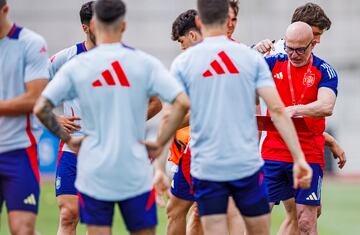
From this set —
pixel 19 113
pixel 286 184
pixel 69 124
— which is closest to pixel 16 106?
pixel 19 113

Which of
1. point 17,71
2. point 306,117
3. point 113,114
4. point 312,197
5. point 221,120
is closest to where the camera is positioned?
point 113,114

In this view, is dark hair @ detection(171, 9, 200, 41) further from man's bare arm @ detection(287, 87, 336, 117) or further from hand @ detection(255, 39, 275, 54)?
man's bare arm @ detection(287, 87, 336, 117)

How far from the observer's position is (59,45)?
31.5m

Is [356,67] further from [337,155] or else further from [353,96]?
[337,155]

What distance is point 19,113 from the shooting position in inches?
320

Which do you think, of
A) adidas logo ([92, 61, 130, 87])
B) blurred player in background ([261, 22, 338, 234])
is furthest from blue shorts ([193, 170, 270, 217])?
blurred player in background ([261, 22, 338, 234])

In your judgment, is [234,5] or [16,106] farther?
[234,5]

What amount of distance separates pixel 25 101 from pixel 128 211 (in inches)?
50.0

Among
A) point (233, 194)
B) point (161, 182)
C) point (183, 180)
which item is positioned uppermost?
point (161, 182)

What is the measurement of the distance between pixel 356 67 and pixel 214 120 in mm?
24799

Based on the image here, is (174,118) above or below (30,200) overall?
above

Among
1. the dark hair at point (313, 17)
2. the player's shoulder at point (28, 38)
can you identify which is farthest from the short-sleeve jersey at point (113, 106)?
the dark hair at point (313, 17)

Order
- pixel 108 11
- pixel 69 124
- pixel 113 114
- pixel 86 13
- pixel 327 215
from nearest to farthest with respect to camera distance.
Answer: pixel 113 114 → pixel 108 11 → pixel 69 124 → pixel 86 13 → pixel 327 215

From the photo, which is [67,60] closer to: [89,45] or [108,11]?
[89,45]
